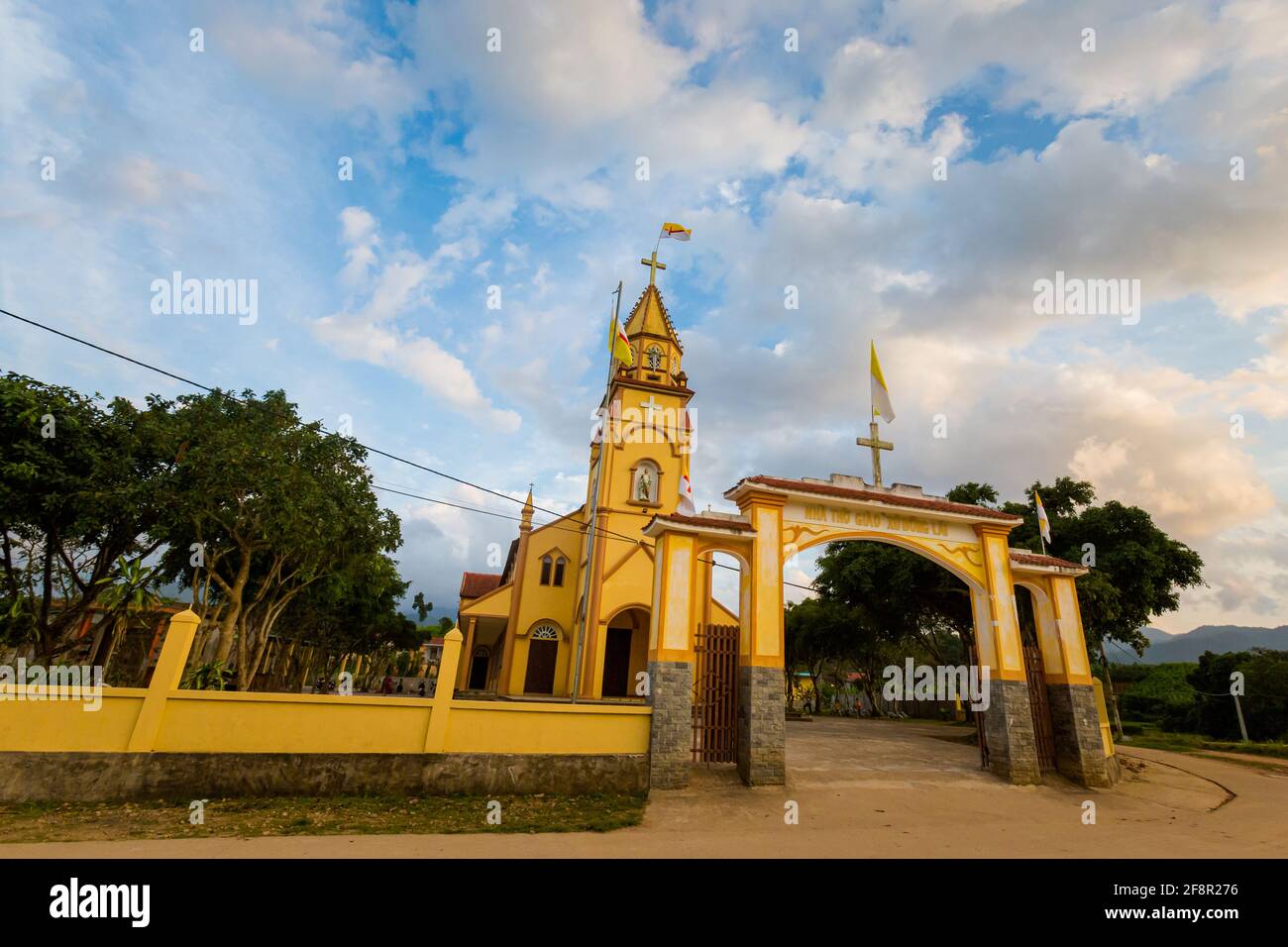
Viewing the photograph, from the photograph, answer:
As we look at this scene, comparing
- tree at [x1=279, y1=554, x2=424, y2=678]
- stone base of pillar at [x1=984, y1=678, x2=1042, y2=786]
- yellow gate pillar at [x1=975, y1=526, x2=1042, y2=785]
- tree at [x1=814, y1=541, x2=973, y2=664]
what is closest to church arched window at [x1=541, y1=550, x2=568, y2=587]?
tree at [x1=279, y1=554, x2=424, y2=678]

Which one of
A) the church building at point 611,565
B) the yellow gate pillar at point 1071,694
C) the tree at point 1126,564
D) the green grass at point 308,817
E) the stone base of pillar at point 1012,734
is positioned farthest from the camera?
the church building at point 611,565

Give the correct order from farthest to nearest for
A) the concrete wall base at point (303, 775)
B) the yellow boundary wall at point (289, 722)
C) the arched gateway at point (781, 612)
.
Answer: the arched gateway at point (781, 612) < the yellow boundary wall at point (289, 722) < the concrete wall base at point (303, 775)

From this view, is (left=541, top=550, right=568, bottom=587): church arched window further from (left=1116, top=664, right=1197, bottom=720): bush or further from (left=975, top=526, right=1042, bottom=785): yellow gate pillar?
(left=1116, top=664, right=1197, bottom=720): bush

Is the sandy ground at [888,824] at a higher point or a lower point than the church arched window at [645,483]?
lower

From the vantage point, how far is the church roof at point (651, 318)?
26.7m

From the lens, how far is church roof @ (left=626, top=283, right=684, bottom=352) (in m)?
26.7

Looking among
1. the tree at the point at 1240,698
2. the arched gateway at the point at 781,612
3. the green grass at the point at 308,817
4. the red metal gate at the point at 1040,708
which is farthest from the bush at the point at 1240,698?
the green grass at the point at 308,817

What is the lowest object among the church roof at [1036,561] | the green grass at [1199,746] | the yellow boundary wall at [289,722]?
the green grass at [1199,746]

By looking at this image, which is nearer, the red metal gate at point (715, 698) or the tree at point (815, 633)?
the red metal gate at point (715, 698)

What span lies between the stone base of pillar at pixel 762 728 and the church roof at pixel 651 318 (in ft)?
60.7

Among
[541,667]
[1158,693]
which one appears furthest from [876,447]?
[1158,693]

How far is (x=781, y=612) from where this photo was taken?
463 inches

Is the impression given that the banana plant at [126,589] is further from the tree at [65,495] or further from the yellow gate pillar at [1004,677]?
the yellow gate pillar at [1004,677]
